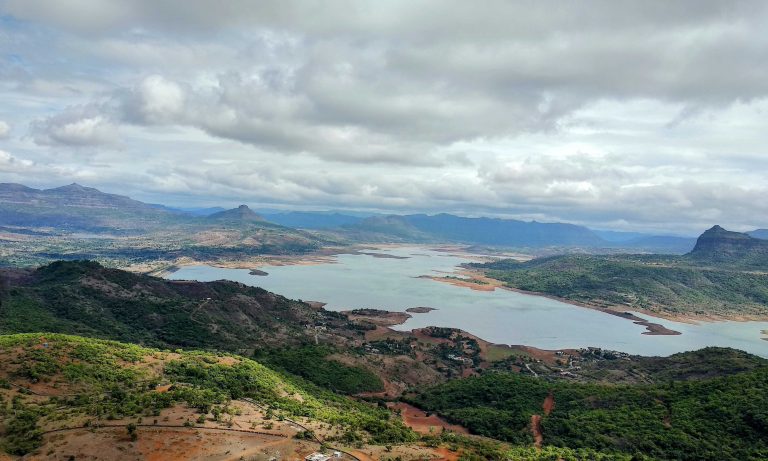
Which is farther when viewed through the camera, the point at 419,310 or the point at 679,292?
the point at 679,292

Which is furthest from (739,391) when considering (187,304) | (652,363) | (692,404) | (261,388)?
(187,304)

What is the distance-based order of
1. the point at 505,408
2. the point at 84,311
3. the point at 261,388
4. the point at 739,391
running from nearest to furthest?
the point at 261,388
the point at 739,391
the point at 505,408
the point at 84,311

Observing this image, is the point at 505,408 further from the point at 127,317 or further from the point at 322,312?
the point at 322,312

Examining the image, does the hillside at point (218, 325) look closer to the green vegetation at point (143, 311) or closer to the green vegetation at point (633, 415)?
the green vegetation at point (143, 311)

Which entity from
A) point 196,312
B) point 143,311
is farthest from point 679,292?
point 143,311

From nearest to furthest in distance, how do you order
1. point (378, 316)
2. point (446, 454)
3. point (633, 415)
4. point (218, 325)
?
point (446, 454), point (633, 415), point (218, 325), point (378, 316)

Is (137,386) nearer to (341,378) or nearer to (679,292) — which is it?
(341,378)

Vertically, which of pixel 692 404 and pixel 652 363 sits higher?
pixel 692 404

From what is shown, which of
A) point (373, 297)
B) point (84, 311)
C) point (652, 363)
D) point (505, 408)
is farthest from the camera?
point (373, 297)

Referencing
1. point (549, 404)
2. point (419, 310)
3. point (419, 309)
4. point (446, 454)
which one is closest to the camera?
point (446, 454)
